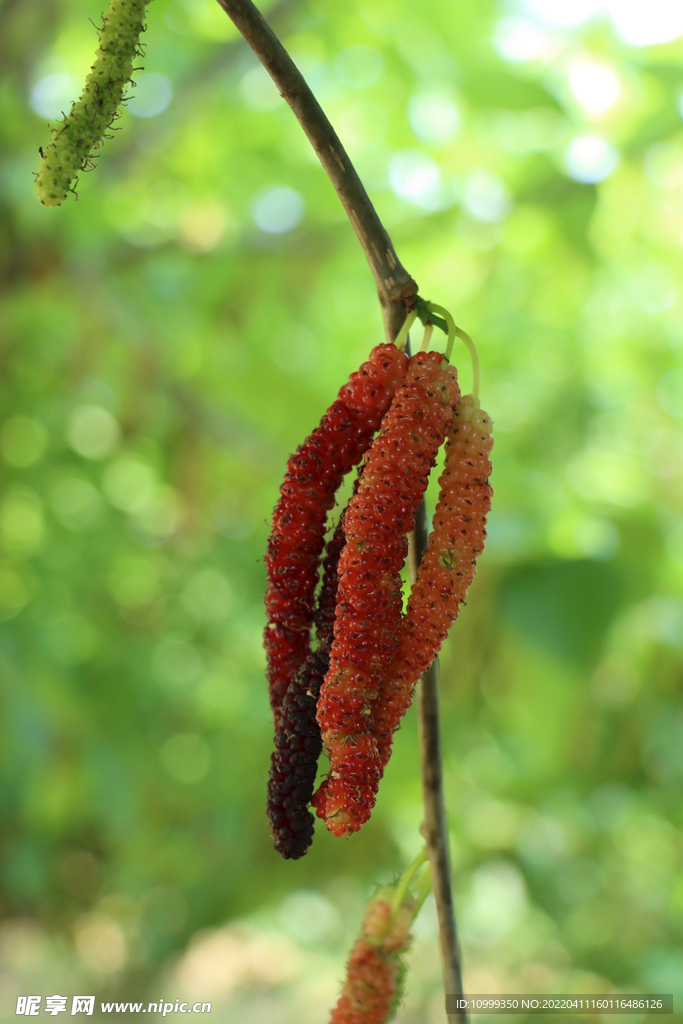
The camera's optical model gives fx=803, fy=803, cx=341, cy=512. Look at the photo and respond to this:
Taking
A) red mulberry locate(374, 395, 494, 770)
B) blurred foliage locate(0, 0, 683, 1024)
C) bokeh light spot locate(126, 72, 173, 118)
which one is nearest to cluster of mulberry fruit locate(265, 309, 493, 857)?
red mulberry locate(374, 395, 494, 770)

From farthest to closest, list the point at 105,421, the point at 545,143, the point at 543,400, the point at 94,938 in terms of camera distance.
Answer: the point at 94,938
the point at 105,421
the point at 543,400
the point at 545,143

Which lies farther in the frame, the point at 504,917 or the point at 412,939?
the point at 504,917

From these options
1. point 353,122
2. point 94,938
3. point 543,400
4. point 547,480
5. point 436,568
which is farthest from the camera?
point 94,938

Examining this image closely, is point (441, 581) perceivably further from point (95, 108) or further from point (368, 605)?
point (95, 108)

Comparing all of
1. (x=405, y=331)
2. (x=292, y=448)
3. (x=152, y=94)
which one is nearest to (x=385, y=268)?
(x=405, y=331)

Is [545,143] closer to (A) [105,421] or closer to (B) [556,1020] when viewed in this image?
(A) [105,421]

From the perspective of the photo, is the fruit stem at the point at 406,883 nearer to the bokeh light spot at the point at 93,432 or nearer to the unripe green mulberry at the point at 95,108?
the unripe green mulberry at the point at 95,108

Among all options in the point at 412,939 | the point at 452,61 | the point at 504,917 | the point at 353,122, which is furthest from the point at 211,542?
the point at 412,939
